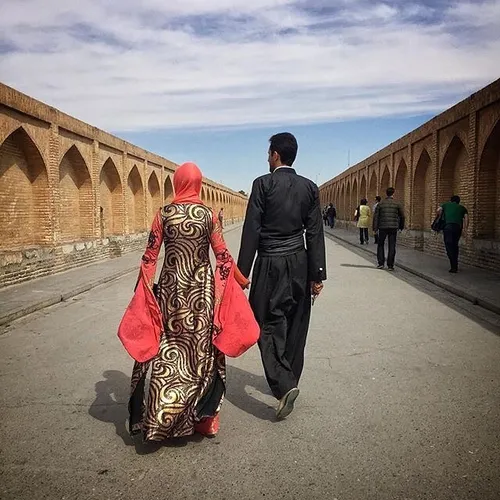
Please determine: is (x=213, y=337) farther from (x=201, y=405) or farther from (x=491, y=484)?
(x=491, y=484)

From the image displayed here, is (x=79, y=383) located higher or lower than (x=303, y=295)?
lower

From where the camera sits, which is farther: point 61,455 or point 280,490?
point 61,455

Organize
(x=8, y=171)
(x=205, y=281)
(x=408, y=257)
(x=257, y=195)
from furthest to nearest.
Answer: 1. (x=408, y=257)
2. (x=8, y=171)
3. (x=257, y=195)
4. (x=205, y=281)

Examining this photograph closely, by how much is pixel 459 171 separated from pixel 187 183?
13.0m

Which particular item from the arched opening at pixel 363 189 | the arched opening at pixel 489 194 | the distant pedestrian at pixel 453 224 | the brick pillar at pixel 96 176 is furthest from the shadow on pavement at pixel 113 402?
the arched opening at pixel 363 189

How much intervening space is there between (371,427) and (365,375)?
108 centimetres

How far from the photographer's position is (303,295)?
11.5ft

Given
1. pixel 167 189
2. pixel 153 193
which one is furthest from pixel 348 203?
pixel 153 193

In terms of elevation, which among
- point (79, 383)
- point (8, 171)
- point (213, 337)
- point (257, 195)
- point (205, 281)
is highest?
point (8, 171)

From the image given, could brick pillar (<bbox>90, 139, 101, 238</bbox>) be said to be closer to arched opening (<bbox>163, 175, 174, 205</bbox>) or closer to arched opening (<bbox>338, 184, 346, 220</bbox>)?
arched opening (<bbox>163, 175, 174, 205</bbox>)

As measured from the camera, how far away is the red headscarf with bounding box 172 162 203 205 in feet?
10.0

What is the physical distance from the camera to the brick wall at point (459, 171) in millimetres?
11430

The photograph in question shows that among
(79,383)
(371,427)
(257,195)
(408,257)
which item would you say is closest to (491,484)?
(371,427)

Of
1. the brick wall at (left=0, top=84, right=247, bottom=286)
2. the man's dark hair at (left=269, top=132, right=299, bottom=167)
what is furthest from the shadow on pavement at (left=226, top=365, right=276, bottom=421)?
the brick wall at (left=0, top=84, right=247, bottom=286)
